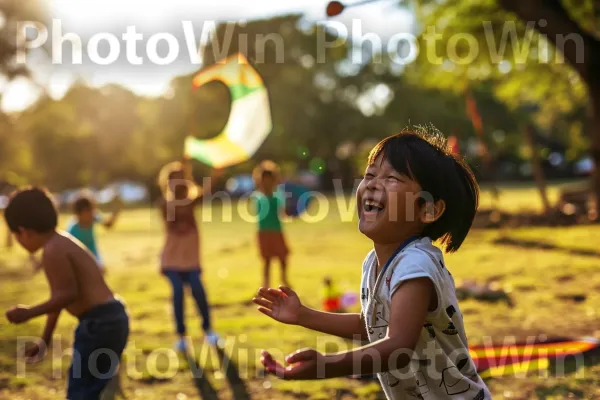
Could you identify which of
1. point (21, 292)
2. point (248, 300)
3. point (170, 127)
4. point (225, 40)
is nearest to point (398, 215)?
point (248, 300)

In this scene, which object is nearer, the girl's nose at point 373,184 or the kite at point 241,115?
the girl's nose at point 373,184

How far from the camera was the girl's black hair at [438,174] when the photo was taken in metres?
2.29

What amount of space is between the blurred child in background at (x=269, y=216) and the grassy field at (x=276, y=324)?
68cm

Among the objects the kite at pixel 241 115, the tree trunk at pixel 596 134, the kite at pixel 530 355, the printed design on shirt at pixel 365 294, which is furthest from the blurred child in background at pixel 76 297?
the tree trunk at pixel 596 134

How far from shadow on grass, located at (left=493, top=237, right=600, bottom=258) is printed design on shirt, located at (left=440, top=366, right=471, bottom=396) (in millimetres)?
10832

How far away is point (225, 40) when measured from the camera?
3922 cm

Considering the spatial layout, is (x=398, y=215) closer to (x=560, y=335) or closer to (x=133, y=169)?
(x=560, y=335)

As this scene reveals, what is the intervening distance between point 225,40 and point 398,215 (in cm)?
3845

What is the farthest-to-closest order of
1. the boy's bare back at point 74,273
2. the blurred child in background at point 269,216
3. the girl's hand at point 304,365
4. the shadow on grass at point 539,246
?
the shadow on grass at point 539,246 < the blurred child in background at point 269,216 < the boy's bare back at point 74,273 < the girl's hand at point 304,365

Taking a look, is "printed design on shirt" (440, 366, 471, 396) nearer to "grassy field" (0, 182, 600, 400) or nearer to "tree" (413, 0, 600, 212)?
"grassy field" (0, 182, 600, 400)

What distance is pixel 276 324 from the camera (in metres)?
7.51

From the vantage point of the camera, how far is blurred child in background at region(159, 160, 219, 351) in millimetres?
6738

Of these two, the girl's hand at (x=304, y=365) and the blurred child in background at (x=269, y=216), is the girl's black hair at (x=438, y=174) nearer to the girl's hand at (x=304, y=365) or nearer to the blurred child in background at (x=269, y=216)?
the girl's hand at (x=304, y=365)

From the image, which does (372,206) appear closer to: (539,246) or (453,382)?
(453,382)
